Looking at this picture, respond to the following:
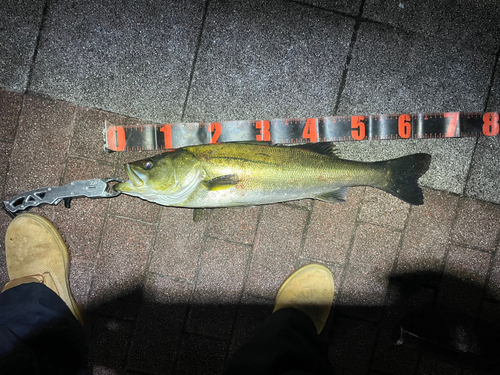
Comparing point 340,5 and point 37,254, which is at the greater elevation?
point 340,5

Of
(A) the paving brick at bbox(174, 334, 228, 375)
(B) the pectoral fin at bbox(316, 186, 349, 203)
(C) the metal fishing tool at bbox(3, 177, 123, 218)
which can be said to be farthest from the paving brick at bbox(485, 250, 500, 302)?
(C) the metal fishing tool at bbox(3, 177, 123, 218)

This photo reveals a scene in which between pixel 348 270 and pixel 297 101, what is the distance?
7.27 feet

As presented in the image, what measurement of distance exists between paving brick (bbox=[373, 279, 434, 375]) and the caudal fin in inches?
43.3

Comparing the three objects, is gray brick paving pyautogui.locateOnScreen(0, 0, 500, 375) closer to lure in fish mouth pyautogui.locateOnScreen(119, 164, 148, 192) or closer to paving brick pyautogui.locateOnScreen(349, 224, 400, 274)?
paving brick pyautogui.locateOnScreen(349, 224, 400, 274)

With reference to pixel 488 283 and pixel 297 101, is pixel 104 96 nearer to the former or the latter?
pixel 297 101

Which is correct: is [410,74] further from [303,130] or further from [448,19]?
[303,130]

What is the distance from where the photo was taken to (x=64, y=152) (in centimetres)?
372

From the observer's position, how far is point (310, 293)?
3.69 meters

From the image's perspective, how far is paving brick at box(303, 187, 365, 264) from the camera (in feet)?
12.4

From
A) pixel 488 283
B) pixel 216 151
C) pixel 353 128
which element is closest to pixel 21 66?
pixel 216 151

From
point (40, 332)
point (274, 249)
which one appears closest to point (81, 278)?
point (40, 332)

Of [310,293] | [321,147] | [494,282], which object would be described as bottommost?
[310,293]

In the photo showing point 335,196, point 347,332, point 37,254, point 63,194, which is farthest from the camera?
point 347,332

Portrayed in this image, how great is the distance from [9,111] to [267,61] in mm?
3219
